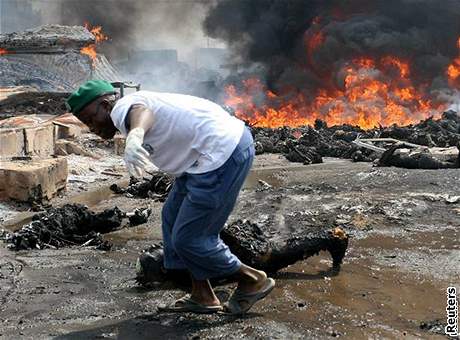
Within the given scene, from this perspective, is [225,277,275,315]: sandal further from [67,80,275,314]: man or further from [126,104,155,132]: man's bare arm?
[126,104,155,132]: man's bare arm

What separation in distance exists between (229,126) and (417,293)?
198 cm

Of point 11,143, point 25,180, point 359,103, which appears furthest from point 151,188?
point 359,103

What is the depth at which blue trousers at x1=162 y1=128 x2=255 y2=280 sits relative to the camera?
3.41 meters

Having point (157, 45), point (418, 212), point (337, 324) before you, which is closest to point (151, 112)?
point (337, 324)

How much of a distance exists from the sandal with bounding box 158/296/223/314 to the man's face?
1.22 meters

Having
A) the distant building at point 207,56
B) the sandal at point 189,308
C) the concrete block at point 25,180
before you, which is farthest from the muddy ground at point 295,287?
the distant building at point 207,56

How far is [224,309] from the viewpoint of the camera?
3.81 metres

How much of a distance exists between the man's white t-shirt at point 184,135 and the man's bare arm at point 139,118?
5cm

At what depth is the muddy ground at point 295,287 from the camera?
356 centimetres

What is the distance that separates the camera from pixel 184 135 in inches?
133

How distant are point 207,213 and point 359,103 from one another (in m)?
23.6

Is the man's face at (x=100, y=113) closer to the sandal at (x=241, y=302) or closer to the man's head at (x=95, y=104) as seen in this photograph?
the man's head at (x=95, y=104)

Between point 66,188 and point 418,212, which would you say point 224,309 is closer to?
point 418,212

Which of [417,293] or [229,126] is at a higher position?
[229,126]
